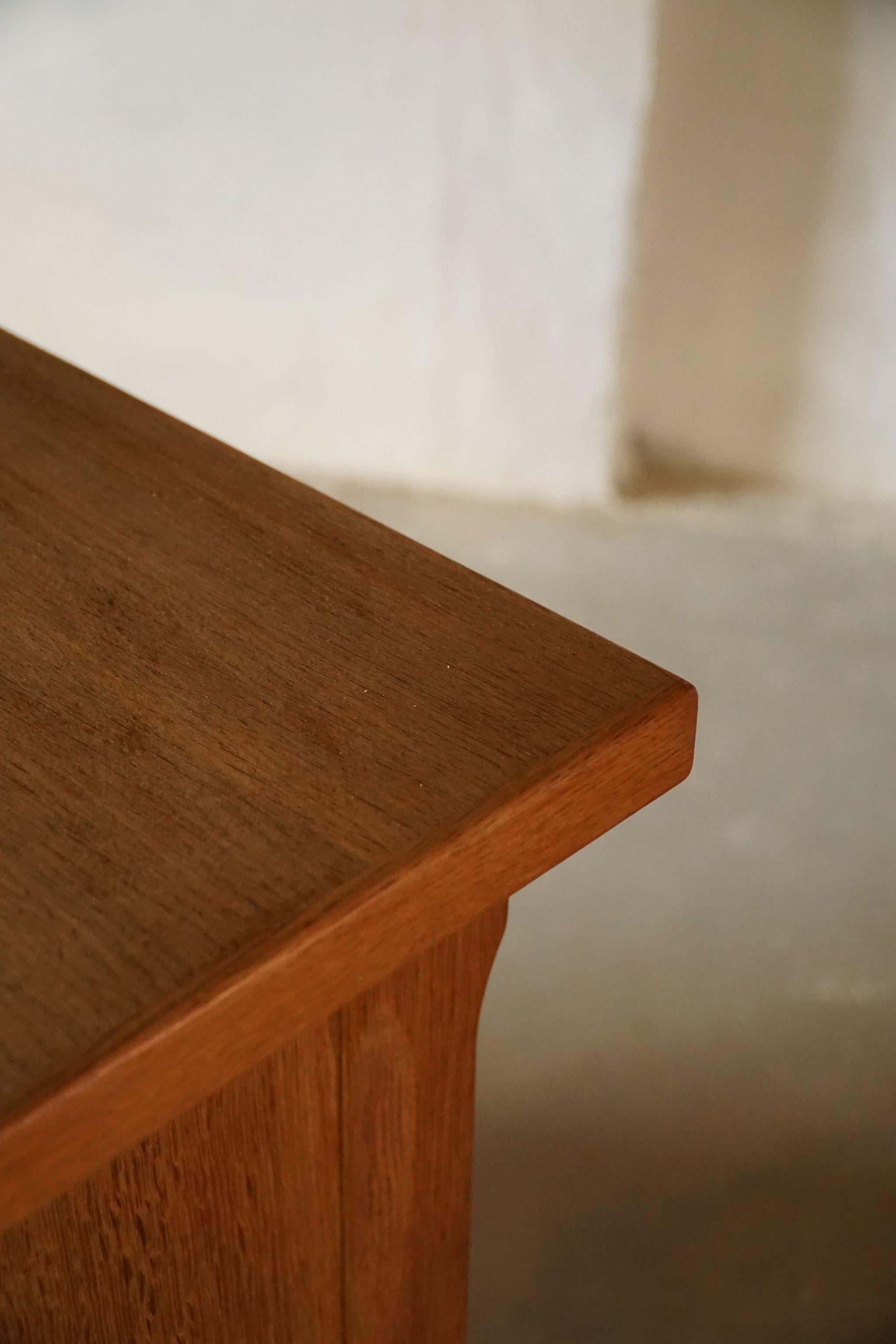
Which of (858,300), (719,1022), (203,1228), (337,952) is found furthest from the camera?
(858,300)

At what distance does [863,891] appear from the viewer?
1420 mm

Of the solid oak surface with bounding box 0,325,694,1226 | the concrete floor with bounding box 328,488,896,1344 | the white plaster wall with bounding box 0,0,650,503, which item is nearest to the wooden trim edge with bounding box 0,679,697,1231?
the solid oak surface with bounding box 0,325,694,1226

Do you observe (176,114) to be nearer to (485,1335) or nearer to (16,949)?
(485,1335)

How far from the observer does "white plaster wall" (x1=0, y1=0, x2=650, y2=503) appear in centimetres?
191

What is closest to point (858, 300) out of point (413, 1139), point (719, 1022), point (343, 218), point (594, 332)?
point (594, 332)

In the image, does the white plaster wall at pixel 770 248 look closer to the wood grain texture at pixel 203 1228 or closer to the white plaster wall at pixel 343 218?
the white plaster wall at pixel 343 218

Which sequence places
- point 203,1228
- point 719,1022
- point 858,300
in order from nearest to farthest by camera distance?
point 203,1228, point 719,1022, point 858,300

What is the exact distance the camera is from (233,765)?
0.48 m

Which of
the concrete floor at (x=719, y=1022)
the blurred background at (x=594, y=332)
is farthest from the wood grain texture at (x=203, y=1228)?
the blurred background at (x=594, y=332)

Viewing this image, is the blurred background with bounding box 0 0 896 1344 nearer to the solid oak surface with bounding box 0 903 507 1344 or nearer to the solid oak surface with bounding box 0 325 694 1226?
the solid oak surface with bounding box 0 903 507 1344

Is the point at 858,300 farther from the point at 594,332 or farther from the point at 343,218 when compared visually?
the point at 343,218

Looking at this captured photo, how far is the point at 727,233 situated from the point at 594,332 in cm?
25

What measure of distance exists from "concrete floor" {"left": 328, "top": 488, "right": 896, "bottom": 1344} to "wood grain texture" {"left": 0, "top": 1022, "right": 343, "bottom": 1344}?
448 millimetres

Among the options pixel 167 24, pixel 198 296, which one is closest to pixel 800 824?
pixel 198 296
